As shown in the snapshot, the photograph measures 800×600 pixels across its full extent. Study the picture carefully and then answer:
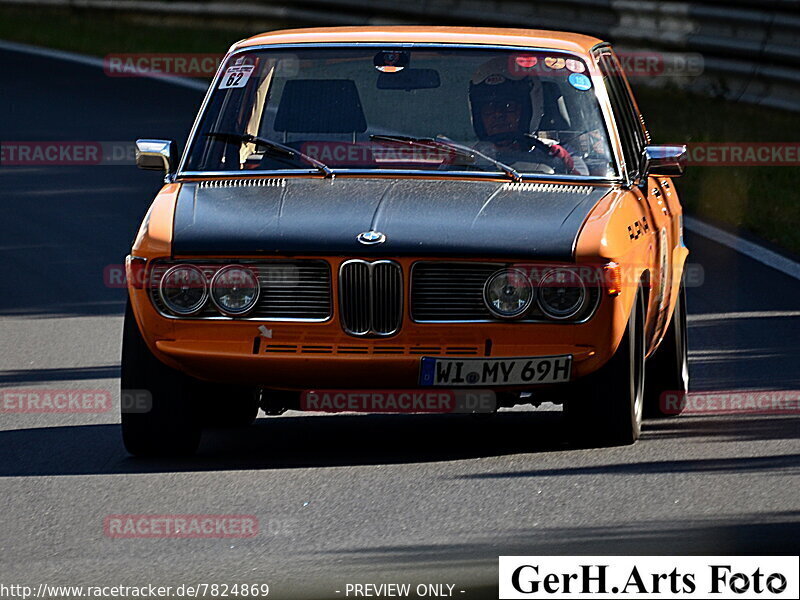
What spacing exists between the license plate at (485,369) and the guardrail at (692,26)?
439 inches

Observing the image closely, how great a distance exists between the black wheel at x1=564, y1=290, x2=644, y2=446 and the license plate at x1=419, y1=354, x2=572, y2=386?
0.24 metres

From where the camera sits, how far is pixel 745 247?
43.4 feet

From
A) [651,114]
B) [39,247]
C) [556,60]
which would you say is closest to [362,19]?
[651,114]

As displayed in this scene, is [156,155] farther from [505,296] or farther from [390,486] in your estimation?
[390,486]

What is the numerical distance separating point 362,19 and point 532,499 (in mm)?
16363

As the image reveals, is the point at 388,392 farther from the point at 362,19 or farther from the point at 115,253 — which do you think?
the point at 362,19

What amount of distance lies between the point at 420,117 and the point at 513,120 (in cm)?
40

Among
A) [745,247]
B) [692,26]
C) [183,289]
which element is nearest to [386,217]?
[183,289]

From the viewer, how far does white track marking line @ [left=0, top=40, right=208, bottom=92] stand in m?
22.2

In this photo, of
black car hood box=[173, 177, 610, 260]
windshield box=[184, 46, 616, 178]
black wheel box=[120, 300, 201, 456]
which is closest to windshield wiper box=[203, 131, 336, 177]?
windshield box=[184, 46, 616, 178]

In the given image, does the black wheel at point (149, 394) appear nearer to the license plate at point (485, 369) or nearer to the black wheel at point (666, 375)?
the license plate at point (485, 369)

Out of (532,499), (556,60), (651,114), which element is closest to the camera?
(532,499)

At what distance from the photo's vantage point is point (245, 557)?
6219mm

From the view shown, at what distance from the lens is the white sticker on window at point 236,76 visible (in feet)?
28.8
